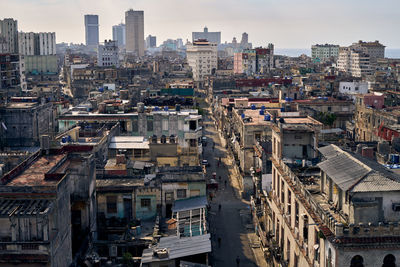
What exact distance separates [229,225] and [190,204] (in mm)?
13199

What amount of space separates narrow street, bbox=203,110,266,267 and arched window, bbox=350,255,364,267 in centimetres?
1724

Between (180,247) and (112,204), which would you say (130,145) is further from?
(180,247)

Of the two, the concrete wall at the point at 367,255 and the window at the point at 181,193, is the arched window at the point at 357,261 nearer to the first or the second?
the concrete wall at the point at 367,255

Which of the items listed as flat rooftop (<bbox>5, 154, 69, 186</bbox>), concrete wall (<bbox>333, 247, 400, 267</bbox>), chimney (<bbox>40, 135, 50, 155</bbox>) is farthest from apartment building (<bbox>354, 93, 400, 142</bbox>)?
flat rooftop (<bbox>5, 154, 69, 186</bbox>)

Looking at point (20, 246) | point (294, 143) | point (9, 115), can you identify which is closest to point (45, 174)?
point (20, 246)

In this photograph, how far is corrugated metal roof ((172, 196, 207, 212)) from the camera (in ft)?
133

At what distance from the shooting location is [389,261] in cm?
2677

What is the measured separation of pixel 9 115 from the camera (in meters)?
58.9

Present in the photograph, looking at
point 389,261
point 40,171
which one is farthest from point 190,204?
point 389,261

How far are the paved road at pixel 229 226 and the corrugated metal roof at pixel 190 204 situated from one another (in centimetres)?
494

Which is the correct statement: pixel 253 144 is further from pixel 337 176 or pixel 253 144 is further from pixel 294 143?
pixel 337 176

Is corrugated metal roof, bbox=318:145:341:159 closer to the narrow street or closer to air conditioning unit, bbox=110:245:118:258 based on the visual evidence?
the narrow street

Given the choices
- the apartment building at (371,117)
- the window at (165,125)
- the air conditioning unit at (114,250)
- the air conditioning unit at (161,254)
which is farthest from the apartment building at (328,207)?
the apartment building at (371,117)

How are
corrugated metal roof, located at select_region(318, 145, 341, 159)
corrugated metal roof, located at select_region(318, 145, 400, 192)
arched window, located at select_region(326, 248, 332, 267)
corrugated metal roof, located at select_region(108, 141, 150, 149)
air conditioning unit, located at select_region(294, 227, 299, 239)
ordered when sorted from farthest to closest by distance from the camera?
1. corrugated metal roof, located at select_region(108, 141, 150, 149)
2. air conditioning unit, located at select_region(294, 227, 299, 239)
3. corrugated metal roof, located at select_region(318, 145, 341, 159)
4. corrugated metal roof, located at select_region(318, 145, 400, 192)
5. arched window, located at select_region(326, 248, 332, 267)
